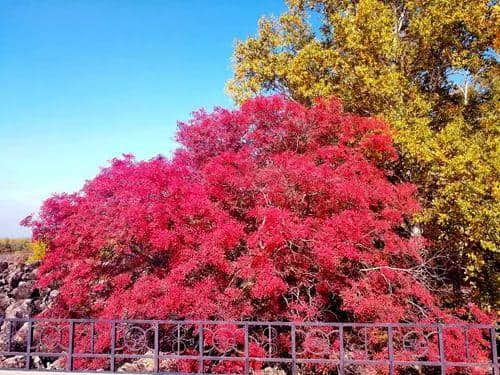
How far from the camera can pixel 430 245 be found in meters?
9.34

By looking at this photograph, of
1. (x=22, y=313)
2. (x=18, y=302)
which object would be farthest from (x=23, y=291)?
(x=22, y=313)

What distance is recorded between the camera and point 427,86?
40.5ft

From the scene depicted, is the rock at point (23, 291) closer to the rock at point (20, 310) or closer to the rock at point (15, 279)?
the rock at point (20, 310)

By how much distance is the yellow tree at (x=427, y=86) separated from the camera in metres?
7.97

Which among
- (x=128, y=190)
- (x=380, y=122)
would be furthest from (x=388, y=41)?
(x=128, y=190)

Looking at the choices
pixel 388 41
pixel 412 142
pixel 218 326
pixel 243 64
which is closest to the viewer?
pixel 218 326

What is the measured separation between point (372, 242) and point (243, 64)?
26.5 ft

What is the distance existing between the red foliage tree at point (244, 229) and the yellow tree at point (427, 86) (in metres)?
0.72

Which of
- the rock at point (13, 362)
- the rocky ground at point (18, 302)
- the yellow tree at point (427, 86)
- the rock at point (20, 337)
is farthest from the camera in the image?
the rock at point (20, 337)

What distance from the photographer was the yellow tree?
7.97 metres

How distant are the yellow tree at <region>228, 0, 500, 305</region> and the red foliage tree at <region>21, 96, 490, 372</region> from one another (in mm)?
725

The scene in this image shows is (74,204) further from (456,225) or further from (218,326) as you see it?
(456,225)

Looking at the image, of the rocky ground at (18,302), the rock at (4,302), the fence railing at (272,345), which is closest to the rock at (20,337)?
the rocky ground at (18,302)

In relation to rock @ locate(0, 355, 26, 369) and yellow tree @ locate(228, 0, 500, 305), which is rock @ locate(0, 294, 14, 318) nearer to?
rock @ locate(0, 355, 26, 369)
